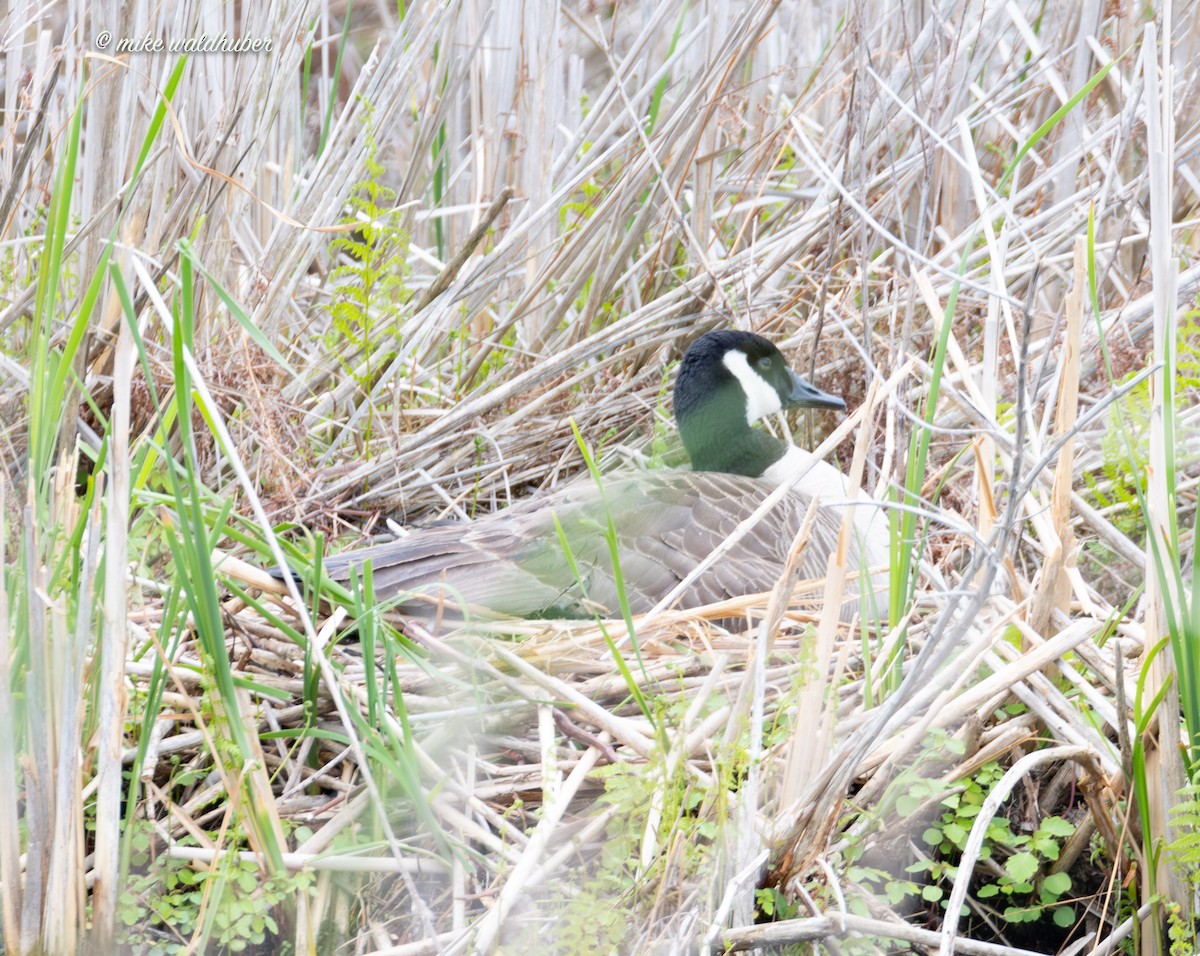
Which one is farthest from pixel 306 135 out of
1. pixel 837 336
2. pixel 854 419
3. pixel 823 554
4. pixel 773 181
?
pixel 854 419

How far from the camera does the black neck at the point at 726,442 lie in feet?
10.1

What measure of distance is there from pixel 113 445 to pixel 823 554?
5.50 ft

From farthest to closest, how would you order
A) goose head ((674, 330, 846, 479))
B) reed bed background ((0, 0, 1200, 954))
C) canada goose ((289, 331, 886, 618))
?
goose head ((674, 330, 846, 479)) → canada goose ((289, 331, 886, 618)) → reed bed background ((0, 0, 1200, 954))

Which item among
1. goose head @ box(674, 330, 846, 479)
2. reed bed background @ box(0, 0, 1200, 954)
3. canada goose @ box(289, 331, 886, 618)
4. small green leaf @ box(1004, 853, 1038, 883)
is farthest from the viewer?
goose head @ box(674, 330, 846, 479)

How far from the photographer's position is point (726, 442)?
3164mm

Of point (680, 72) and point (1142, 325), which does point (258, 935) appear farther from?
point (680, 72)

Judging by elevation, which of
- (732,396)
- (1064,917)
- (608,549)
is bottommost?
(1064,917)

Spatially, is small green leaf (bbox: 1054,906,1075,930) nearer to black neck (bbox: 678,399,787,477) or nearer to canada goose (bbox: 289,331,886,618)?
canada goose (bbox: 289,331,886,618)

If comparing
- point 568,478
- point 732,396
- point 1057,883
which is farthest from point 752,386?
point 1057,883

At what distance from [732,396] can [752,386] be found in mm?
97

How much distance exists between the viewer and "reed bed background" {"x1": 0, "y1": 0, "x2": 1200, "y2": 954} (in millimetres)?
1550

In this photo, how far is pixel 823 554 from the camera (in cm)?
275

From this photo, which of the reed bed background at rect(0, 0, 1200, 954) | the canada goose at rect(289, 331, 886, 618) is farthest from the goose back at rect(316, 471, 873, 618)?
the reed bed background at rect(0, 0, 1200, 954)

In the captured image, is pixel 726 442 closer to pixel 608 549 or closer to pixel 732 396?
pixel 732 396
